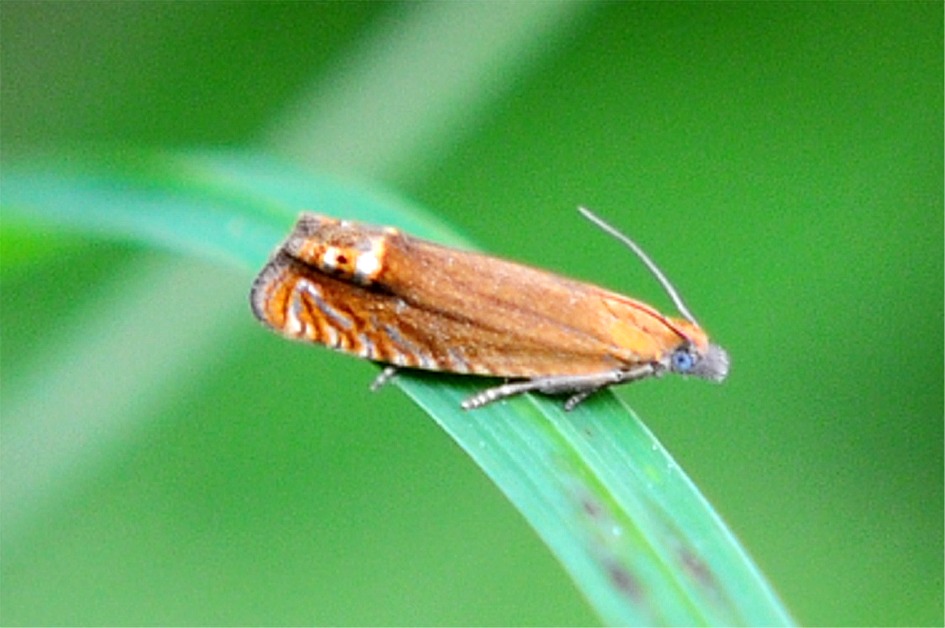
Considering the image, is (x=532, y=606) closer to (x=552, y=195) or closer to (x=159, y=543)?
(x=159, y=543)

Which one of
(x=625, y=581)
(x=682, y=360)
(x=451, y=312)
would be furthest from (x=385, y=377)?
(x=625, y=581)

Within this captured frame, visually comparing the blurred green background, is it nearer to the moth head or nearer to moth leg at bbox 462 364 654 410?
the moth head

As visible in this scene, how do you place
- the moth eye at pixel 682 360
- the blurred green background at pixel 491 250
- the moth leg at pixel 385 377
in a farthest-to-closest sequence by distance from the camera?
1. the blurred green background at pixel 491 250
2. the moth eye at pixel 682 360
3. the moth leg at pixel 385 377

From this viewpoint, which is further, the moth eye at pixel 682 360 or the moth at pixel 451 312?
the moth eye at pixel 682 360

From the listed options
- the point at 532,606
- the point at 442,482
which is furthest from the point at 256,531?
the point at 532,606

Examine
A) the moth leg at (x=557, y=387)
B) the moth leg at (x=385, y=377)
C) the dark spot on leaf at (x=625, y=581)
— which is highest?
the moth leg at (x=385, y=377)

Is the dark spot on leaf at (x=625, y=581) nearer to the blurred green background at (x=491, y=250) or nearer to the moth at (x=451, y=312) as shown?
the moth at (x=451, y=312)

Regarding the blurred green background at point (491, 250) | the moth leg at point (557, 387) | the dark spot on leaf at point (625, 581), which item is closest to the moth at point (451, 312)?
the moth leg at point (557, 387)
